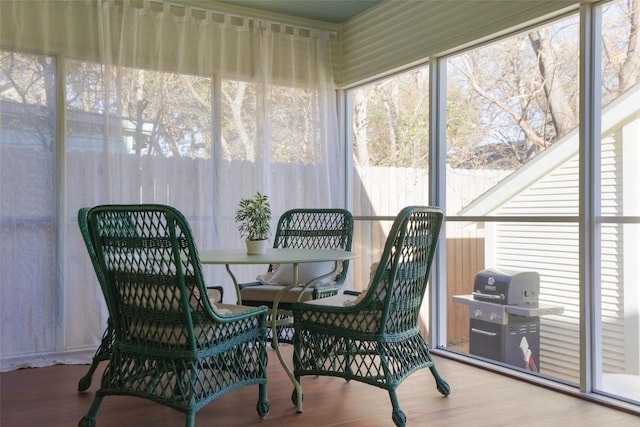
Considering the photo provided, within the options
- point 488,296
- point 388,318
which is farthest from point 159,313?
point 488,296

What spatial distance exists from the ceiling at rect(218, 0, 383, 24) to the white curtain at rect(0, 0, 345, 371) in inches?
5.1

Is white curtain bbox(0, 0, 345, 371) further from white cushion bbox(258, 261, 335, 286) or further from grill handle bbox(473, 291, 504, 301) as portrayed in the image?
grill handle bbox(473, 291, 504, 301)

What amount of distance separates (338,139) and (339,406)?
254 centimetres

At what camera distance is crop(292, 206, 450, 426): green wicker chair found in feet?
8.55

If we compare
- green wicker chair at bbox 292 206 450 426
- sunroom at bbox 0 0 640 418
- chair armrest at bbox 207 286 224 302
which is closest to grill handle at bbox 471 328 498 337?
sunroom at bbox 0 0 640 418

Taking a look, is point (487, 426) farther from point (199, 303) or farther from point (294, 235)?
point (294, 235)

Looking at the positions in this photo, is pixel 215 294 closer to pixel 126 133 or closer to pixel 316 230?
pixel 316 230

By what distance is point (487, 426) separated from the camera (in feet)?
8.52

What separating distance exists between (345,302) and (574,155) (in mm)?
1701

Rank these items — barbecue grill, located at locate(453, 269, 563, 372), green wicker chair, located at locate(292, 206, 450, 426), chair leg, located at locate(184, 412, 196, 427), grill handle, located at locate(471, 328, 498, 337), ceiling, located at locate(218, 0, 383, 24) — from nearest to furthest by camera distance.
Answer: chair leg, located at locate(184, 412, 196, 427), green wicker chair, located at locate(292, 206, 450, 426), barbecue grill, located at locate(453, 269, 563, 372), grill handle, located at locate(471, 328, 498, 337), ceiling, located at locate(218, 0, 383, 24)

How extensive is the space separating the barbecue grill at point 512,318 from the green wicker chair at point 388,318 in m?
1.07

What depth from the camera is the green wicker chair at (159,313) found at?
2312mm

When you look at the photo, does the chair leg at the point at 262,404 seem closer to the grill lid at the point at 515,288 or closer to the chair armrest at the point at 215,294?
the chair armrest at the point at 215,294

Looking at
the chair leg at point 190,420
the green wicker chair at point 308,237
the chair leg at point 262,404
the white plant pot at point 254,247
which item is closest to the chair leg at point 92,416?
the chair leg at point 190,420
